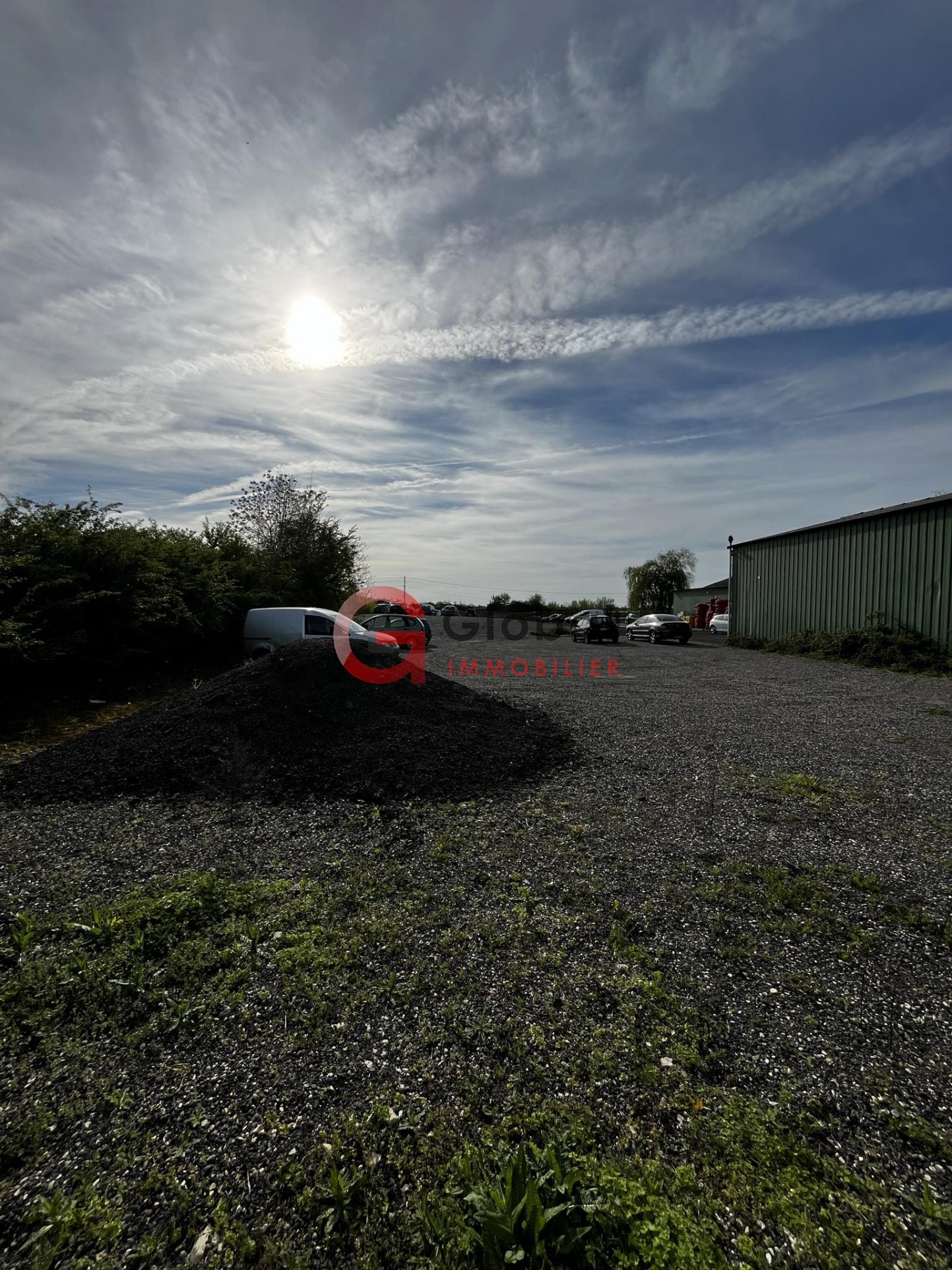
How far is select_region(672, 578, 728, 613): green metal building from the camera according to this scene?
148 feet

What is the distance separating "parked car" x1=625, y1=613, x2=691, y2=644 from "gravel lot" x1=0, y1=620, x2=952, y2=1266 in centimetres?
2039

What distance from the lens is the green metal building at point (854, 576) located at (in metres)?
14.0

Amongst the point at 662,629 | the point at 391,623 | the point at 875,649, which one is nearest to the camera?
the point at 875,649

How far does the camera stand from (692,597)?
150 ft

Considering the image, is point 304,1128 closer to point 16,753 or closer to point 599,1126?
point 599,1126

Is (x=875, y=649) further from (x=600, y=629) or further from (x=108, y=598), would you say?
(x=108, y=598)

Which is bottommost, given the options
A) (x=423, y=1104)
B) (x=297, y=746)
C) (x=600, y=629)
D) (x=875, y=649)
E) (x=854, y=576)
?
(x=423, y=1104)

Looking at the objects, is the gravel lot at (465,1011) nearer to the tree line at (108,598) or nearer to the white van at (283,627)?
the tree line at (108,598)

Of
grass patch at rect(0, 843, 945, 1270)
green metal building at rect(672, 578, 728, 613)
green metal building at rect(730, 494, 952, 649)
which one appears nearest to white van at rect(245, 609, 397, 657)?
grass patch at rect(0, 843, 945, 1270)

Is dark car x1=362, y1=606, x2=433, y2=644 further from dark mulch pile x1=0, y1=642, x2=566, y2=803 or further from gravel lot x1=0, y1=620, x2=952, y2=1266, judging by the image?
gravel lot x1=0, y1=620, x2=952, y2=1266

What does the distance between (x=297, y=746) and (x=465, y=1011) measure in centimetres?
378

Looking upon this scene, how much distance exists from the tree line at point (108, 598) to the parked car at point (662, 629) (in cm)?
1660

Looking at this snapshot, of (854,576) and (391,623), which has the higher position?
(854,576)

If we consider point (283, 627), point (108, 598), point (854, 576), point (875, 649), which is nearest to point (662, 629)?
point (854, 576)
